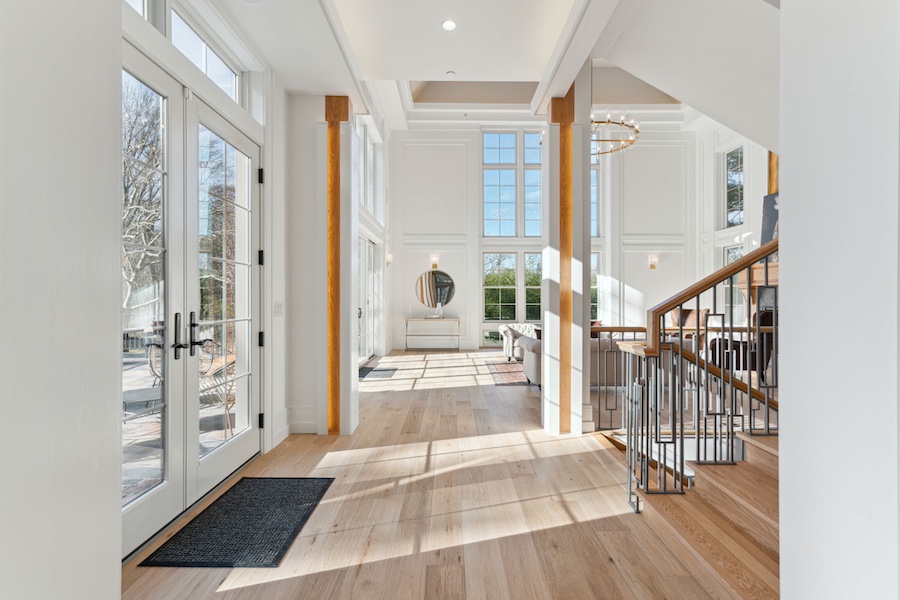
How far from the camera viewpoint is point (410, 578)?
1966 mm

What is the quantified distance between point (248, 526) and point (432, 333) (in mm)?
7636

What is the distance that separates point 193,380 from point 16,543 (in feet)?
6.48

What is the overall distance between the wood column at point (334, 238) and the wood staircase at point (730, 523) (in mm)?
2383

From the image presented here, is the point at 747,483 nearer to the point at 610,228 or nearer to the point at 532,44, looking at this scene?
the point at 532,44

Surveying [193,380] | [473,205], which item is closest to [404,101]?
[473,205]

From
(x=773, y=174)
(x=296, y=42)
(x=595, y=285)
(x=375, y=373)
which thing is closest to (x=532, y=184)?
(x=595, y=285)

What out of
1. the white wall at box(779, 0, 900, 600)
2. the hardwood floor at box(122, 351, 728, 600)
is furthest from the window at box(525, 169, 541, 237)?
the white wall at box(779, 0, 900, 600)

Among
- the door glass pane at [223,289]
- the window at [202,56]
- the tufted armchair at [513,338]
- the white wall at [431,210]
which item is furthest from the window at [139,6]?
the white wall at [431,210]

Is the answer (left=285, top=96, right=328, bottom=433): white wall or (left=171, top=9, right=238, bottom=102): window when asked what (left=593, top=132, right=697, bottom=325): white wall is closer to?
(left=285, top=96, right=328, bottom=433): white wall

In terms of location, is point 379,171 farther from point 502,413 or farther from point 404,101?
point 502,413

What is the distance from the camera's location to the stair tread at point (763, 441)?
2547 millimetres

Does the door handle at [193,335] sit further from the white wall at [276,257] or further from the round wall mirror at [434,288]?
the round wall mirror at [434,288]

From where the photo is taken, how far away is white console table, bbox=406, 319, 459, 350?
9.95 metres

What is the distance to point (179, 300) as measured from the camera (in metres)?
2.48
